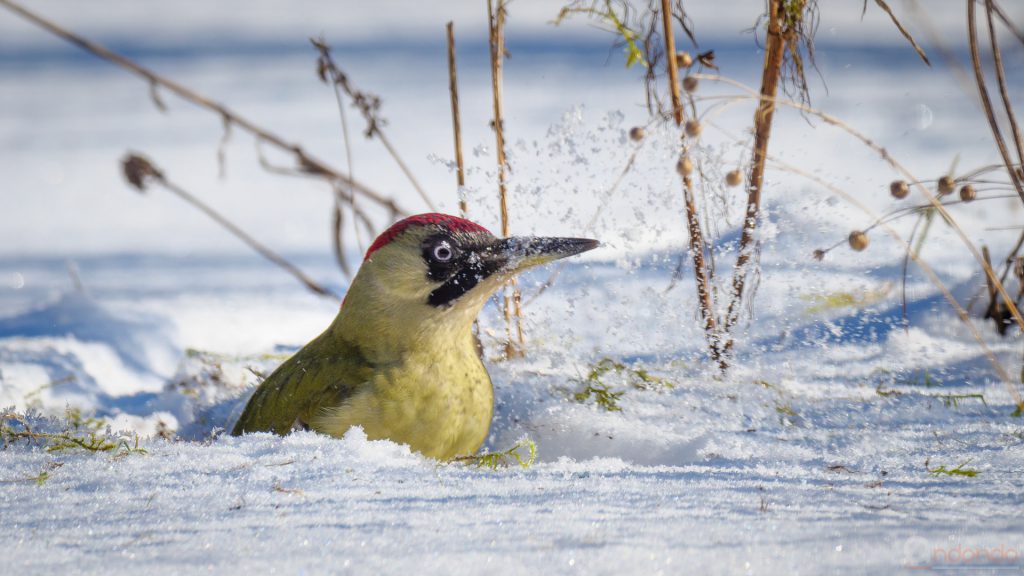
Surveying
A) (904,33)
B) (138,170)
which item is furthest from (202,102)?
(904,33)

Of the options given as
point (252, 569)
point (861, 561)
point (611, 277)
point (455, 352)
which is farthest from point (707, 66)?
point (252, 569)

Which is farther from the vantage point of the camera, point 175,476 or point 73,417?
point 73,417

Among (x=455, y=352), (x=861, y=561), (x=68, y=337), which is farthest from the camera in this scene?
(x=68, y=337)

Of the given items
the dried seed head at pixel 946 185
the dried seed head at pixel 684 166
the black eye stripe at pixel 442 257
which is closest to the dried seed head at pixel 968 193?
the dried seed head at pixel 946 185

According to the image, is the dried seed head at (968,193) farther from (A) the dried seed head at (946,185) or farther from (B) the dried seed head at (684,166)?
(B) the dried seed head at (684,166)

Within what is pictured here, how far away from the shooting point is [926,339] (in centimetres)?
380

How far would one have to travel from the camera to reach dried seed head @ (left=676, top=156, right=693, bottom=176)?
289 cm

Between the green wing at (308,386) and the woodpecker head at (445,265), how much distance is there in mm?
165

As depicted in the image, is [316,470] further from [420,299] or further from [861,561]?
[861,561]

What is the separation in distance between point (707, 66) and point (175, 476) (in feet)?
6.67

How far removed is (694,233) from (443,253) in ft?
3.13

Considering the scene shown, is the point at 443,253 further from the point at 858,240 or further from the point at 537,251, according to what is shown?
the point at 858,240

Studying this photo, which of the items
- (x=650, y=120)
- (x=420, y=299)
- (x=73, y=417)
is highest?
(x=650, y=120)

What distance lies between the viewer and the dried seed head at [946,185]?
2.77 metres
